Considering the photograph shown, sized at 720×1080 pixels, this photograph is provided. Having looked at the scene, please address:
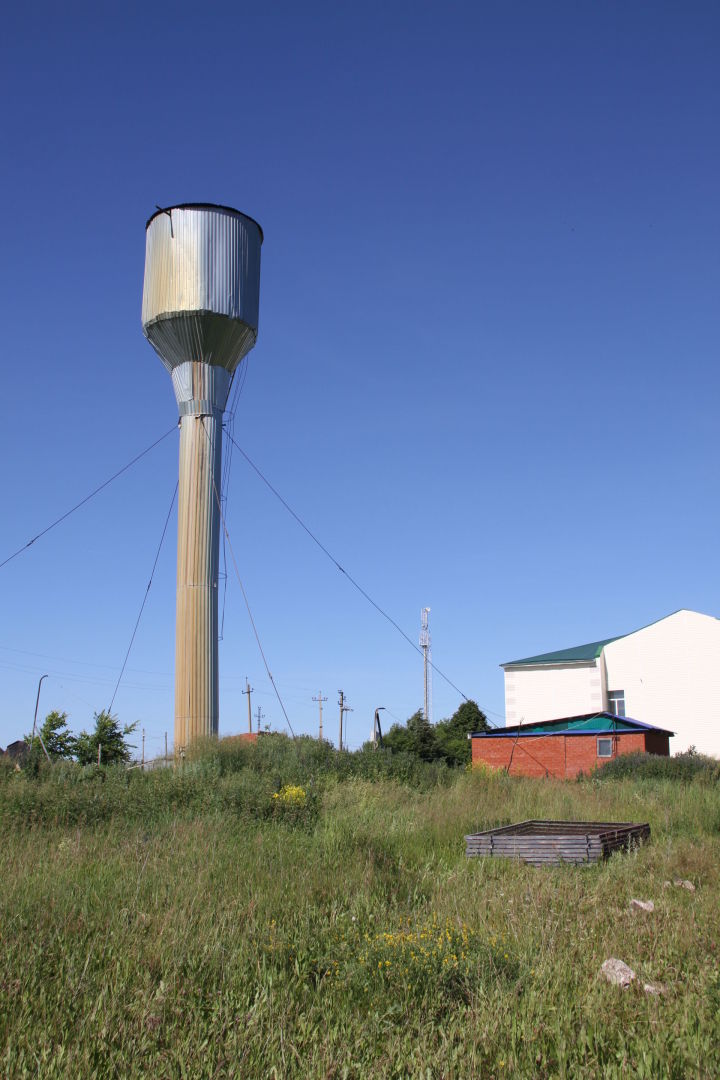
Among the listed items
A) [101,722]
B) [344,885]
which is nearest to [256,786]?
[344,885]

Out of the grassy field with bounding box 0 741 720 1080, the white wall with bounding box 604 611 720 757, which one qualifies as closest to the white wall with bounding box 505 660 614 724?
the white wall with bounding box 604 611 720 757

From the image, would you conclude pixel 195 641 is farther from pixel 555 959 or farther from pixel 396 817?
pixel 555 959

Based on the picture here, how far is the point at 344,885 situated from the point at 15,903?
2.47m

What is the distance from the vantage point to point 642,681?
124ft

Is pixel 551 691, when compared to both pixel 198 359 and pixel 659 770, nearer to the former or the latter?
pixel 659 770

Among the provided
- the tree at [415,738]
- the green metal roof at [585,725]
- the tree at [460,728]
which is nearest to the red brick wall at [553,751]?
the green metal roof at [585,725]

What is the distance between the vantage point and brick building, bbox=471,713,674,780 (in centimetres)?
3012

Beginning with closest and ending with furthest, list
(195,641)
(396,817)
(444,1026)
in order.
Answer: (444,1026)
(396,817)
(195,641)

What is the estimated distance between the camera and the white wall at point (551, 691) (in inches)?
1505

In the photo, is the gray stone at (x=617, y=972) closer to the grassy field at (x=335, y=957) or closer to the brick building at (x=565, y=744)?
the grassy field at (x=335, y=957)

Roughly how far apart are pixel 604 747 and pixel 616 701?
8.83 meters

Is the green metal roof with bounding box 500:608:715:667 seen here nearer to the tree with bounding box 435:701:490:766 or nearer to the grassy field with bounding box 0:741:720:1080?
the tree with bounding box 435:701:490:766

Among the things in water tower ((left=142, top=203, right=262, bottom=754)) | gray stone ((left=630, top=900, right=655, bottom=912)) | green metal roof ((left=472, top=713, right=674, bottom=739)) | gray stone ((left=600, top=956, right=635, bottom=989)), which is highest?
water tower ((left=142, top=203, right=262, bottom=754))

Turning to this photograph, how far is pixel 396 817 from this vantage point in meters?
11.8
